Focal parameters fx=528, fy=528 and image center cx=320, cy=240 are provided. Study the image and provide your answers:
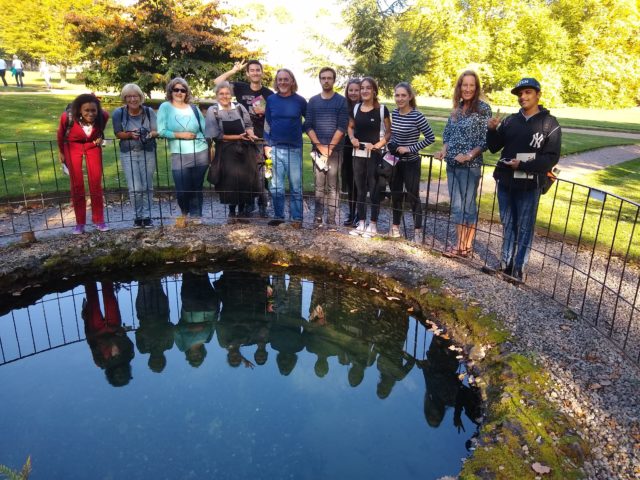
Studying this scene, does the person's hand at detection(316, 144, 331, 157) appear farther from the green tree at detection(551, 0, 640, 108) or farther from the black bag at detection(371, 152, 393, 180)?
the green tree at detection(551, 0, 640, 108)

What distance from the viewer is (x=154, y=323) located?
16.4 ft

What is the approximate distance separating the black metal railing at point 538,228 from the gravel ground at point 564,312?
2cm

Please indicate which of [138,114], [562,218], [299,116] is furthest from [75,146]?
[562,218]

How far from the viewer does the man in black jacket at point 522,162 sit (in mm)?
4664

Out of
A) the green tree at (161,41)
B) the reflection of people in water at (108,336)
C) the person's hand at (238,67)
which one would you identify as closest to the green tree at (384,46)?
the green tree at (161,41)

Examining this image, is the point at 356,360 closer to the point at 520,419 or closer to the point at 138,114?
the point at 520,419

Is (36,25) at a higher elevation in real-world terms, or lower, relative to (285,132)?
higher

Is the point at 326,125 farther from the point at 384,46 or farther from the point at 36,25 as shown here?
the point at 36,25

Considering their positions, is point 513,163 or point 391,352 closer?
point 391,352

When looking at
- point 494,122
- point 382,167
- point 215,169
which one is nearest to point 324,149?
point 382,167

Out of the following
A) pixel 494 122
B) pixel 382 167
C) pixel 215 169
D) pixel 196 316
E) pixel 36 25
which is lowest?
pixel 196 316

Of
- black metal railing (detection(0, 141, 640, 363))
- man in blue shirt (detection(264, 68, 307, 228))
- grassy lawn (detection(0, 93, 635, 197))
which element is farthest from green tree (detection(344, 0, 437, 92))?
man in blue shirt (detection(264, 68, 307, 228))

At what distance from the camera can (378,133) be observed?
19.6ft

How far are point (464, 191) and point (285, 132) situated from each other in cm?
217
